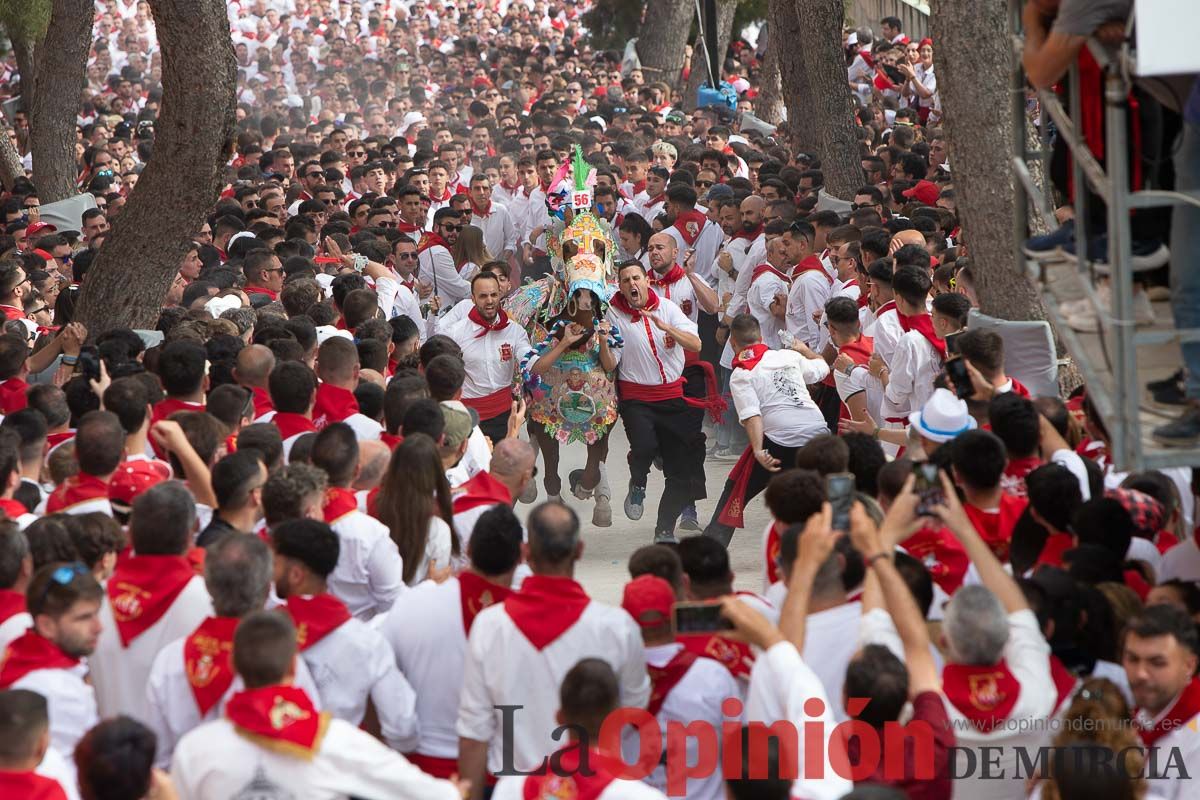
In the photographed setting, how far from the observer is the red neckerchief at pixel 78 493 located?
6.25 m

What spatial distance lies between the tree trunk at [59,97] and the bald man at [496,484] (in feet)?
36.8

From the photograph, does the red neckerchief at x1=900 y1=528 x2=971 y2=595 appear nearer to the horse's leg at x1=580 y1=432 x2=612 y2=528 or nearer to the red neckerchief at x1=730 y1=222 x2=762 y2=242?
the horse's leg at x1=580 y1=432 x2=612 y2=528

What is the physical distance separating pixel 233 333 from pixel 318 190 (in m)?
7.54

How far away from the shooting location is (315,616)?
16.4ft

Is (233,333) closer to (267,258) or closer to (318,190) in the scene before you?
(267,258)

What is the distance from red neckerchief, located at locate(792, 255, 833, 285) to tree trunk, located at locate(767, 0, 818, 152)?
6.52 meters

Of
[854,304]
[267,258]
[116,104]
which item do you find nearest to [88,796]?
[854,304]

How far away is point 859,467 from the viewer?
6449mm

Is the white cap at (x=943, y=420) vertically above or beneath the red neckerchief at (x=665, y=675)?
above

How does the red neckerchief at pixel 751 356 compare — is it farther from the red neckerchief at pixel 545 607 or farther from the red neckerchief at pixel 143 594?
the red neckerchief at pixel 143 594

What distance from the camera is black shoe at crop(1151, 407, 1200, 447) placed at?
14.5 ft

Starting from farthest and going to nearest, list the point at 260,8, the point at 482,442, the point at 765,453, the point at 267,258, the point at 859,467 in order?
the point at 260,8, the point at 267,258, the point at 765,453, the point at 482,442, the point at 859,467

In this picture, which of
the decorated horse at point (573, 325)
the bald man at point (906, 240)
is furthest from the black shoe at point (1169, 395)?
the bald man at point (906, 240)

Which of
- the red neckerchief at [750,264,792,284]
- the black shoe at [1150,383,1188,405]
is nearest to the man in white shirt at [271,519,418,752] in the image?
the black shoe at [1150,383,1188,405]
